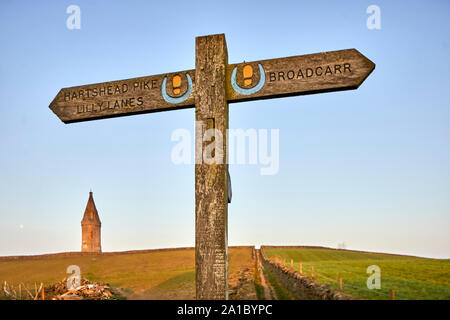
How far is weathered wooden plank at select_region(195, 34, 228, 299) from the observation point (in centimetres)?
343

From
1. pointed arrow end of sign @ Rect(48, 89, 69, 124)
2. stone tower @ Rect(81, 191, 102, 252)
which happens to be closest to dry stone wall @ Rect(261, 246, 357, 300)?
pointed arrow end of sign @ Rect(48, 89, 69, 124)

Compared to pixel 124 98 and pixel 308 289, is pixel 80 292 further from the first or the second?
pixel 124 98

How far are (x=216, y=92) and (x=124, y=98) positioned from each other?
114 centimetres

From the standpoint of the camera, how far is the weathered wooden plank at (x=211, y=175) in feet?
11.3

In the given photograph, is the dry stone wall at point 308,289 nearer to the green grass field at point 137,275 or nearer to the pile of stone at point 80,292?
the green grass field at point 137,275

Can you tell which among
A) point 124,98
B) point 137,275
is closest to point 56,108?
point 124,98

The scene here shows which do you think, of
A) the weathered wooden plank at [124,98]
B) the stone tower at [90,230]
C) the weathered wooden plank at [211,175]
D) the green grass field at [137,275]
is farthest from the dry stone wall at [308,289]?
the stone tower at [90,230]

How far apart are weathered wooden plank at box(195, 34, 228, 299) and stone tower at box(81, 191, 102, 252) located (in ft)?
275

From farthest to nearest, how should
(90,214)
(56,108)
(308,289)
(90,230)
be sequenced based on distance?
(90,214)
(90,230)
(308,289)
(56,108)

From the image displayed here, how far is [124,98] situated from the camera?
4191 mm

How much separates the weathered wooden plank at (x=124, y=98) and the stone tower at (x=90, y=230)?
82604 millimetres

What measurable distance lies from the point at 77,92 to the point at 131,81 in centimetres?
72
